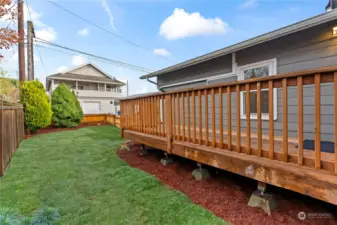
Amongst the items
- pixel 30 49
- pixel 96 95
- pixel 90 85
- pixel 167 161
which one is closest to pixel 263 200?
pixel 167 161

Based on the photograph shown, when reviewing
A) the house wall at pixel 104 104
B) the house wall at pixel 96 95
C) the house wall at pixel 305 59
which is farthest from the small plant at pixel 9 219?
the house wall at pixel 104 104

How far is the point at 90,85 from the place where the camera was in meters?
23.3

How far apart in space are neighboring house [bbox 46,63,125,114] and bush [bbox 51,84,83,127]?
335 inches

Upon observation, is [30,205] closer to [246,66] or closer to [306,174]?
[306,174]

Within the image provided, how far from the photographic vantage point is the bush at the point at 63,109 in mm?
11414

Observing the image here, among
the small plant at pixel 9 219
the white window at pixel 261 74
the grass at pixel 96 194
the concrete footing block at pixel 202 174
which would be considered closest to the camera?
the small plant at pixel 9 219

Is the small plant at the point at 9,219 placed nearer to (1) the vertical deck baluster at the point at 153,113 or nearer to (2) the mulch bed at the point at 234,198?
(2) the mulch bed at the point at 234,198

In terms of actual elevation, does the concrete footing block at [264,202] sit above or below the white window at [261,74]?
below

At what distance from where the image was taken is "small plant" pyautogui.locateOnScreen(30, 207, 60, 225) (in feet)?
6.93

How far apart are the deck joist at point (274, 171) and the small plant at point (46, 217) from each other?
6.17ft

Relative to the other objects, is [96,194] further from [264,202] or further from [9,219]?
[264,202]

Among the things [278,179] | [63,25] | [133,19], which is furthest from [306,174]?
[63,25]

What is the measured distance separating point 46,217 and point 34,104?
328 inches

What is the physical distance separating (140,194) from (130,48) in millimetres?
17138
